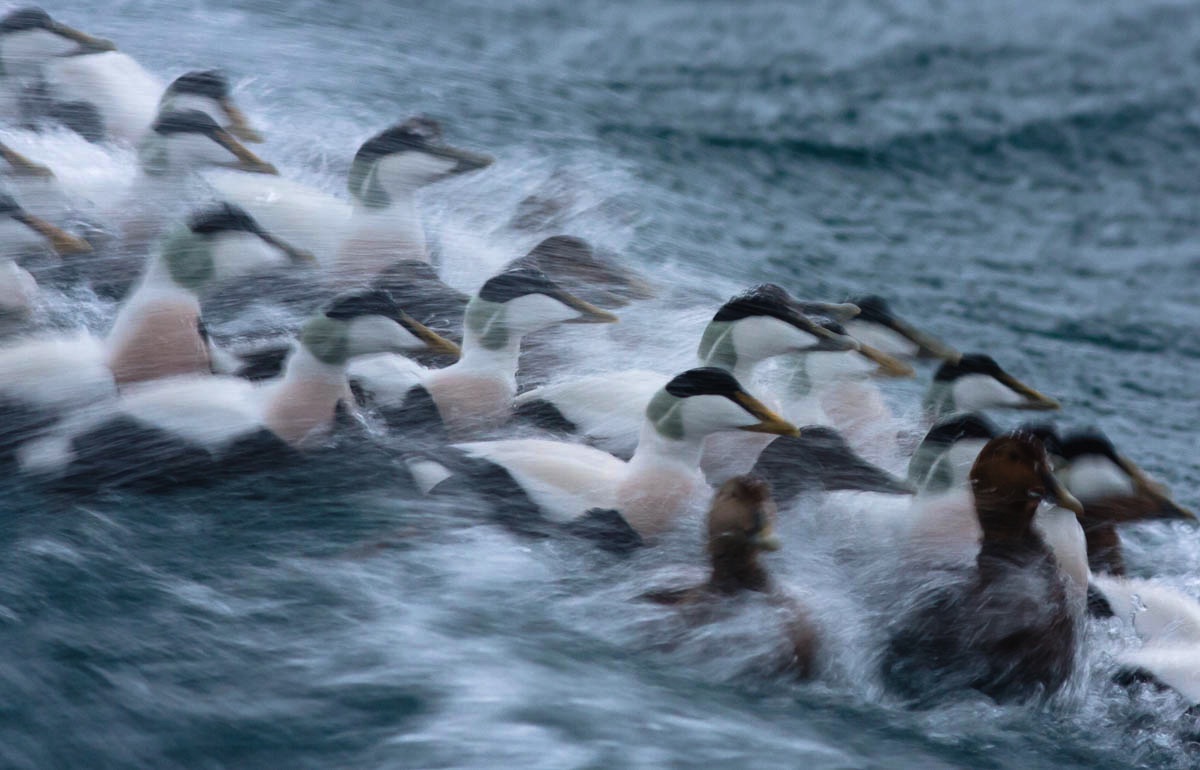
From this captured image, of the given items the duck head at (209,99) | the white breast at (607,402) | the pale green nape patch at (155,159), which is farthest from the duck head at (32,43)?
the white breast at (607,402)

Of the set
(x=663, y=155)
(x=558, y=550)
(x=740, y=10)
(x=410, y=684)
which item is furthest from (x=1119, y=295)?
(x=410, y=684)

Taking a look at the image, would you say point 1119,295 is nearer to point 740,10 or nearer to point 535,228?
point 535,228

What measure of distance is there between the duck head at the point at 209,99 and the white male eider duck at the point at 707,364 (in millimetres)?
1585

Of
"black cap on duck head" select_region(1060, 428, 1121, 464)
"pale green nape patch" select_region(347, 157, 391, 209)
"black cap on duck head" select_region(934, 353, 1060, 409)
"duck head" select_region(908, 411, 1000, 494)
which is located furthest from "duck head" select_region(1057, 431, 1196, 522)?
"pale green nape patch" select_region(347, 157, 391, 209)

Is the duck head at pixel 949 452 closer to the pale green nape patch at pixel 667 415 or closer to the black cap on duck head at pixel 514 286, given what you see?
the pale green nape patch at pixel 667 415

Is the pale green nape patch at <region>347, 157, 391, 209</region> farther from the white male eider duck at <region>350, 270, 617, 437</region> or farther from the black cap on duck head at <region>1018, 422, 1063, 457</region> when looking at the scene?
the black cap on duck head at <region>1018, 422, 1063, 457</region>

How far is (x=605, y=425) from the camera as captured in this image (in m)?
3.13

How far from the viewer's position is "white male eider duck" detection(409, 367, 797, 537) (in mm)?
2787

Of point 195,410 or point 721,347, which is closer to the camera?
point 195,410

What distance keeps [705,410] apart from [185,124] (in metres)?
1.85

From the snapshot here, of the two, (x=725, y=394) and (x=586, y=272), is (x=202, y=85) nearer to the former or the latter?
(x=586, y=272)

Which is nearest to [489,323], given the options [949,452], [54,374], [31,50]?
[54,374]

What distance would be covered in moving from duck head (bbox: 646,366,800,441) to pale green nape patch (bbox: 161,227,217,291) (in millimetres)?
1024

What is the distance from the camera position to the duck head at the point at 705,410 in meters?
2.89
